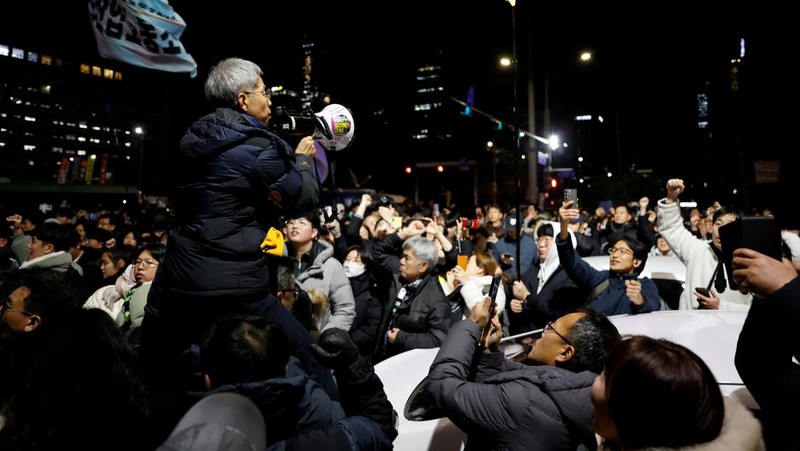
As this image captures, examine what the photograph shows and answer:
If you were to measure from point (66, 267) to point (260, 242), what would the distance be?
183 inches

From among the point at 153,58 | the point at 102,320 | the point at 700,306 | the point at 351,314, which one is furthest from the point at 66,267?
the point at 700,306

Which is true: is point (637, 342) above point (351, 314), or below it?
above

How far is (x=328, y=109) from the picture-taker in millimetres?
3141

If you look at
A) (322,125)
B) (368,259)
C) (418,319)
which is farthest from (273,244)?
(368,259)

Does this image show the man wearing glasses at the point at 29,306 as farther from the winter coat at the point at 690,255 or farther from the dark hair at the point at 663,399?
the winter coat at the point at 690,255

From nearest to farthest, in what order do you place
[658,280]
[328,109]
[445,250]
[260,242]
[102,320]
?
[102,320], [260,242], [328,109], [658,280], [445,250]

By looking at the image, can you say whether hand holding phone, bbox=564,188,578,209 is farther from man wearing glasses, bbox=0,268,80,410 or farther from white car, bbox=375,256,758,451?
man wearing glasses, bbox=0,268,80,410

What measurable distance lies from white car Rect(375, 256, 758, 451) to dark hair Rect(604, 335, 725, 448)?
4.13ft

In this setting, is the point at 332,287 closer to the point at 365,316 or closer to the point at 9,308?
the point at 365,316

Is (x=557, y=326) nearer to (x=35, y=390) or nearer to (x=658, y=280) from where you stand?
(x=35, y=390)

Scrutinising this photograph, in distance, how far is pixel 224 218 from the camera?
2.51 meters

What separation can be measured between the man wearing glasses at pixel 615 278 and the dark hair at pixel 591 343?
6.16 ft

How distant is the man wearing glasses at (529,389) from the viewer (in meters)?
2.15

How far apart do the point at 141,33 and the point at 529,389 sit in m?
6.28
